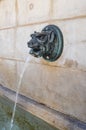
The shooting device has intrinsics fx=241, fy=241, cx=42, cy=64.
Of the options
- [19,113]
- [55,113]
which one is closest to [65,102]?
[55,113]

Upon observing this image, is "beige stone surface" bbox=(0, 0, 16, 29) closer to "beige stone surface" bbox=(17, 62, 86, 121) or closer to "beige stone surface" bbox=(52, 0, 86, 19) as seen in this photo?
"beige stone surface" bbox=(17, 62, 86, 121)

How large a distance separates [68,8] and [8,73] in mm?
1905

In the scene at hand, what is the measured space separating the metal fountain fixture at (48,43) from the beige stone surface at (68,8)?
0.17 meters

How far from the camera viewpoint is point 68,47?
2744mm

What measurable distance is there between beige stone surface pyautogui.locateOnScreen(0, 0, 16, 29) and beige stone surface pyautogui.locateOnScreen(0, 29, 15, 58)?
119 mm

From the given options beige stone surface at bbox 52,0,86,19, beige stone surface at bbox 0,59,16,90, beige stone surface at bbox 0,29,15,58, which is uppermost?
beige stone surface at bbox 52,0,86,19

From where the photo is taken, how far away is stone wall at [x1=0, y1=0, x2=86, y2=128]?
2.60m

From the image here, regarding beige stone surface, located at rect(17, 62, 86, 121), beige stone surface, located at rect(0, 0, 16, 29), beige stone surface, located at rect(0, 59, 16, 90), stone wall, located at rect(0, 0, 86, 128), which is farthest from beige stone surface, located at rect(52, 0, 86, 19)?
beige stone surface, located at rect(0, 59, 16, 90)

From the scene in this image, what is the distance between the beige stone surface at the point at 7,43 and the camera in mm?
3969

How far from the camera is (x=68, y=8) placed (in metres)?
2.69

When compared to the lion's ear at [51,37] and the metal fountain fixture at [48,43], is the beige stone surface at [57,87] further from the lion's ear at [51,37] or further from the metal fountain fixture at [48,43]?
the lion's ear at [51,37]

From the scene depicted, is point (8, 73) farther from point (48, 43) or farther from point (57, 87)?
point (48, 43)

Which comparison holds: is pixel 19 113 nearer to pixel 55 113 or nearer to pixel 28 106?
pixel 28 106

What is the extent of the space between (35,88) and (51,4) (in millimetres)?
1205
